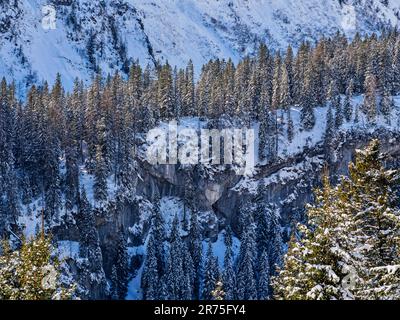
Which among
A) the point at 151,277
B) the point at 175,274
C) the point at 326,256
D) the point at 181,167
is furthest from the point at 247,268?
the point at 326,256

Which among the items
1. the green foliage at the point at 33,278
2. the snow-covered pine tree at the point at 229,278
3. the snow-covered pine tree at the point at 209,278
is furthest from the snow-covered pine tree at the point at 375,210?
the snow-covered pine tree at the point at 209,278

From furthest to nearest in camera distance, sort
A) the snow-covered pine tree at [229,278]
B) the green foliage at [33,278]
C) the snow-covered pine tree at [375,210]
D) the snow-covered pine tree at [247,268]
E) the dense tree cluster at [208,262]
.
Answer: the snow-covered pine tree at [247,268] → the dense tree cluster at [208,262] → the snow-covered pine tree at [229,278] → the green foliage at [33,278] → the snow-covered pine tree at [375,210]

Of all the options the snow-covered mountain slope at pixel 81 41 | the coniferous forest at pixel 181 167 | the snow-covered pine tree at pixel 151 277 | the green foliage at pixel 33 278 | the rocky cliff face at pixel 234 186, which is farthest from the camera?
the snow-covered mountain slope at pixel 81 41

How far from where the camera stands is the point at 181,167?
325ft

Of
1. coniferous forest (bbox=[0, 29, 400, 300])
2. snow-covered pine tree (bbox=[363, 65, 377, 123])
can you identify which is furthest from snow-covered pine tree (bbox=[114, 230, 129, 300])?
snow-covered pine tree (bbox=[363, 65, 377, 123])

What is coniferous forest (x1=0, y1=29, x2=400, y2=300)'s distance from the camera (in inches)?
3063

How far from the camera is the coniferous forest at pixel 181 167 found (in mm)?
77812

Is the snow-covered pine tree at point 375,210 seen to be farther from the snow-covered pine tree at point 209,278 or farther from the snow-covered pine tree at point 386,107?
the snow-covered pine tree at point 386,107

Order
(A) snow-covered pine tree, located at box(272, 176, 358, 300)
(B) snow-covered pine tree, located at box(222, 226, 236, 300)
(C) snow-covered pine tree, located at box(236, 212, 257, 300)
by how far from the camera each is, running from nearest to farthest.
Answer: (A) snow-covered pine tree, located at box(272, 176, 358, 300), (B) snow-covered pine tree, located at box(222, 226, 236, 300), (C) snow-covered pine tree, located at box(236, 212, 257, 300)

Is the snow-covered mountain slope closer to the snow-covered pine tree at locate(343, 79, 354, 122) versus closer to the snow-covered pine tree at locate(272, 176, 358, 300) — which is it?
the snow-covered pine tree at locate(343, 79, 354, 122)

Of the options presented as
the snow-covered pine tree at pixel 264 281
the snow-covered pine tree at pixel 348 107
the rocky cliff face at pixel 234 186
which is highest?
the snow-covered pine tree at pixel 348 107
